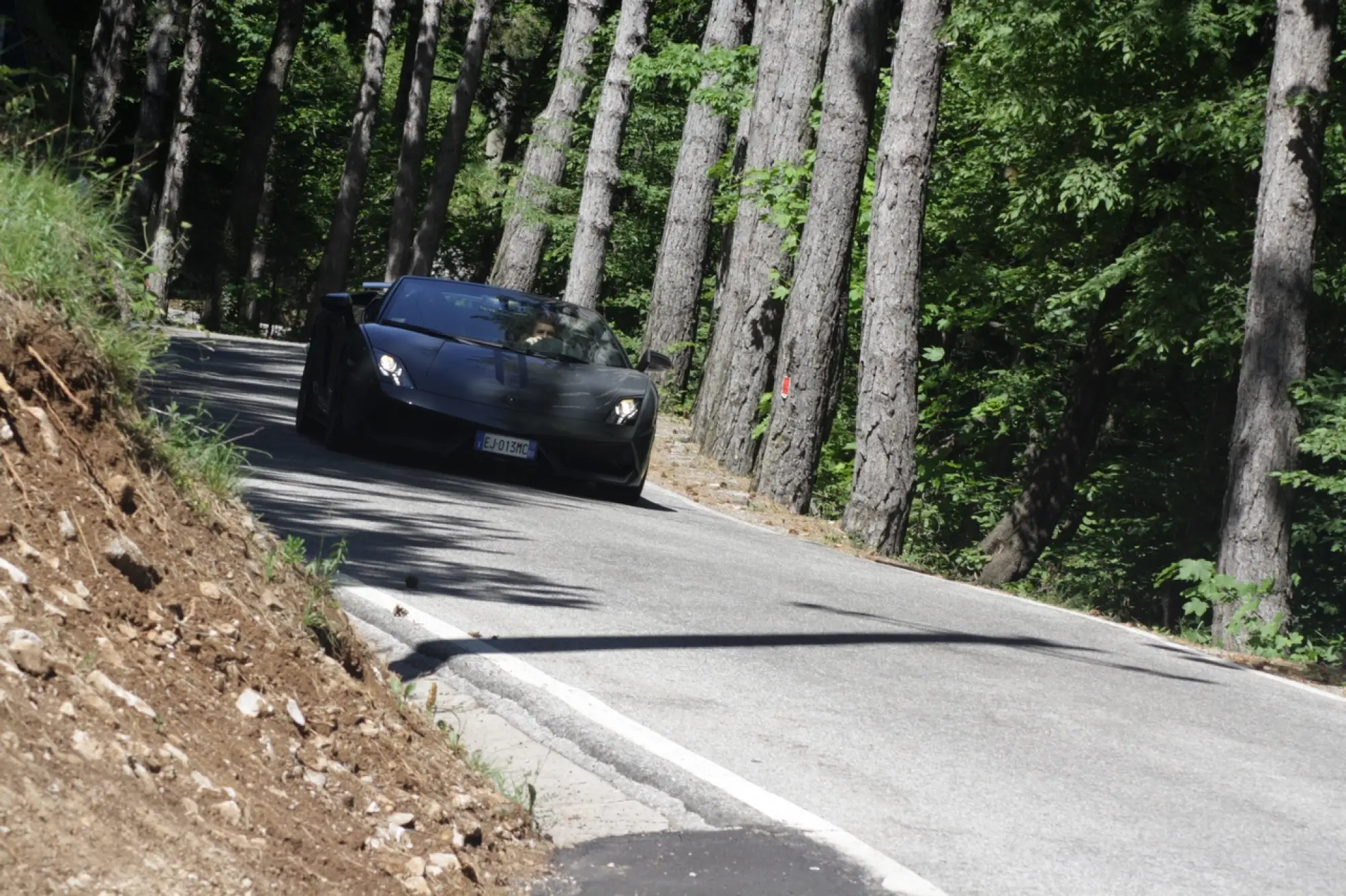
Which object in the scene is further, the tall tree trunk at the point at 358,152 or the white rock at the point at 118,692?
the tall tree trunk at the point at 358,152

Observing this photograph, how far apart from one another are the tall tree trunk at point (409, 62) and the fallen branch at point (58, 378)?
37014mm

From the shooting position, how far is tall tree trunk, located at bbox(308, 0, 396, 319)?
42.0 m

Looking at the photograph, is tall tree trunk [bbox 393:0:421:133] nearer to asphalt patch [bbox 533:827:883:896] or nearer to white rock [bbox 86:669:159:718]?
asphalt patch [bbox 533:827:883:896]

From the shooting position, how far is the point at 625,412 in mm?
13711

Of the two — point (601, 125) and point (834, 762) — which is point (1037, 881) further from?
point (601, 125)

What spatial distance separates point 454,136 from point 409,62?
36.1 ft

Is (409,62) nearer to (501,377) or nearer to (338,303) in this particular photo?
(338,303)

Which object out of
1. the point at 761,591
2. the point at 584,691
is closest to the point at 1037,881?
the point at 584,691

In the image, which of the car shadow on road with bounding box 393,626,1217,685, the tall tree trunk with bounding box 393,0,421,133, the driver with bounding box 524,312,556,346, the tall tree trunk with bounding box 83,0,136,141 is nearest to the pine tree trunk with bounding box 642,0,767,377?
the driver with bounding box 524,312,556,346

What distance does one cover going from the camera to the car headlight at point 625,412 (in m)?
13.6

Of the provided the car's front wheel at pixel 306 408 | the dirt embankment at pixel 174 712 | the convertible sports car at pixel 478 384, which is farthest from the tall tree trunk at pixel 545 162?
the dirt embankment at pixel 174 712

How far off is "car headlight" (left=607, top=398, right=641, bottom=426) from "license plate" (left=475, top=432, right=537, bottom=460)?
70 cm

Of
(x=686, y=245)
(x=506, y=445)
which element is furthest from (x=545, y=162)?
(x=506, y=445)

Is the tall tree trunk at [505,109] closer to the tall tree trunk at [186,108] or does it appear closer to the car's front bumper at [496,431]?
the tall tree trunk at [186,108]
